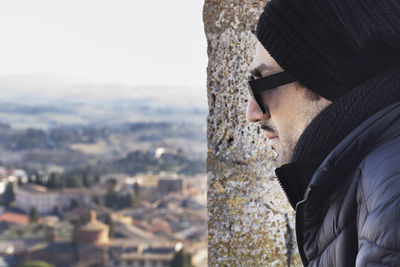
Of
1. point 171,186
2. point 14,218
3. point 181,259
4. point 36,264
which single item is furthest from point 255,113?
point 171,186

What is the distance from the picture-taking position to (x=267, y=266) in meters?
2.20

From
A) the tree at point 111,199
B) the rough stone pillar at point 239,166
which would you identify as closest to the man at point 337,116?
the rough stone pillar at point 239,166

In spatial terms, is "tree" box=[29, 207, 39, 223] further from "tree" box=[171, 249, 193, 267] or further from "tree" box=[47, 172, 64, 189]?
"tree" box=[171, 249, 193, 267]

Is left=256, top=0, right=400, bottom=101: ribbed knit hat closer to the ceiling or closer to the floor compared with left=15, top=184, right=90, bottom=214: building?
closer to the ceiling

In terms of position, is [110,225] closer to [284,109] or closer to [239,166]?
[239,166]

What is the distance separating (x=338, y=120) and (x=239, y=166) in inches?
42.0

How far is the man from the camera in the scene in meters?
0.96

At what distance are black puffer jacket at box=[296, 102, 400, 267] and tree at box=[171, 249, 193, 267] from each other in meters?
34.6

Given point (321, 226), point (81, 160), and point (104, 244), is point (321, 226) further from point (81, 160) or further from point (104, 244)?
point (81, 160)

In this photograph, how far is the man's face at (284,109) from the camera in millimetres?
1257

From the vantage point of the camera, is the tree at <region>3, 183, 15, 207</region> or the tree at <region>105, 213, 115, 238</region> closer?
the tree at <region>105, 213, 115, 238</region>

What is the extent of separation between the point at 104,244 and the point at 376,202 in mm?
38499

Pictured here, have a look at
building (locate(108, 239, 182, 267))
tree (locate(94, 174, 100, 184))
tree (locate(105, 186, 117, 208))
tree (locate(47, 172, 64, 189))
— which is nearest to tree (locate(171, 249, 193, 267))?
building (locate(108, 239, 182, 267))

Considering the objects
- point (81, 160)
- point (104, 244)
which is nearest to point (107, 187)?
point (81, 160)
